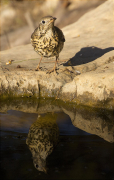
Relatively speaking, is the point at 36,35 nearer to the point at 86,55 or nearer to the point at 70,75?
the point at 70,75

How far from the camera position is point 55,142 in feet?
12.3

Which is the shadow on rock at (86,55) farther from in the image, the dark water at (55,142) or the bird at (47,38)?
the dark water at (55,142)

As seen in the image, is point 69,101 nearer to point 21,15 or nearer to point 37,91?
point 37,91

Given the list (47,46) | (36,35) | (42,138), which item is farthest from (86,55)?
(42,138)

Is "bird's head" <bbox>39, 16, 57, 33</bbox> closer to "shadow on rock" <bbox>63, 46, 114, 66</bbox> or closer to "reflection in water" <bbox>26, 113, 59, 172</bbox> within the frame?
"shadow on rock" <bbox>63, 46, 114, 66</bbox>

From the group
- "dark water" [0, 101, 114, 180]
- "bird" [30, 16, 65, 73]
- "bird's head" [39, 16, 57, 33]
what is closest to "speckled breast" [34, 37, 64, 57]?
"bird" [30, 16, 65, 73]

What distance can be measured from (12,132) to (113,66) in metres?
2.87

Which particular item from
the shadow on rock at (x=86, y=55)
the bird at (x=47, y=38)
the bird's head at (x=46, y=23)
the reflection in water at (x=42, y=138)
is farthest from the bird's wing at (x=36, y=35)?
the reflection in water at (x=42, y=138)

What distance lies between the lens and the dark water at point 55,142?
3.01 m

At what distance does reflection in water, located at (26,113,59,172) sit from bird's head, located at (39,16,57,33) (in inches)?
75.1

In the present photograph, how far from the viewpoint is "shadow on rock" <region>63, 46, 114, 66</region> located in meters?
6.70

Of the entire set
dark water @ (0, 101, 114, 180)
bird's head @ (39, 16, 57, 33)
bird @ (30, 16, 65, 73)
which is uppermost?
bird's head @ (39, 16, 57, 33)

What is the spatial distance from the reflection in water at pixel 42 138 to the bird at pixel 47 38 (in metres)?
1.60

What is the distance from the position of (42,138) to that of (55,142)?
0.85 feet
